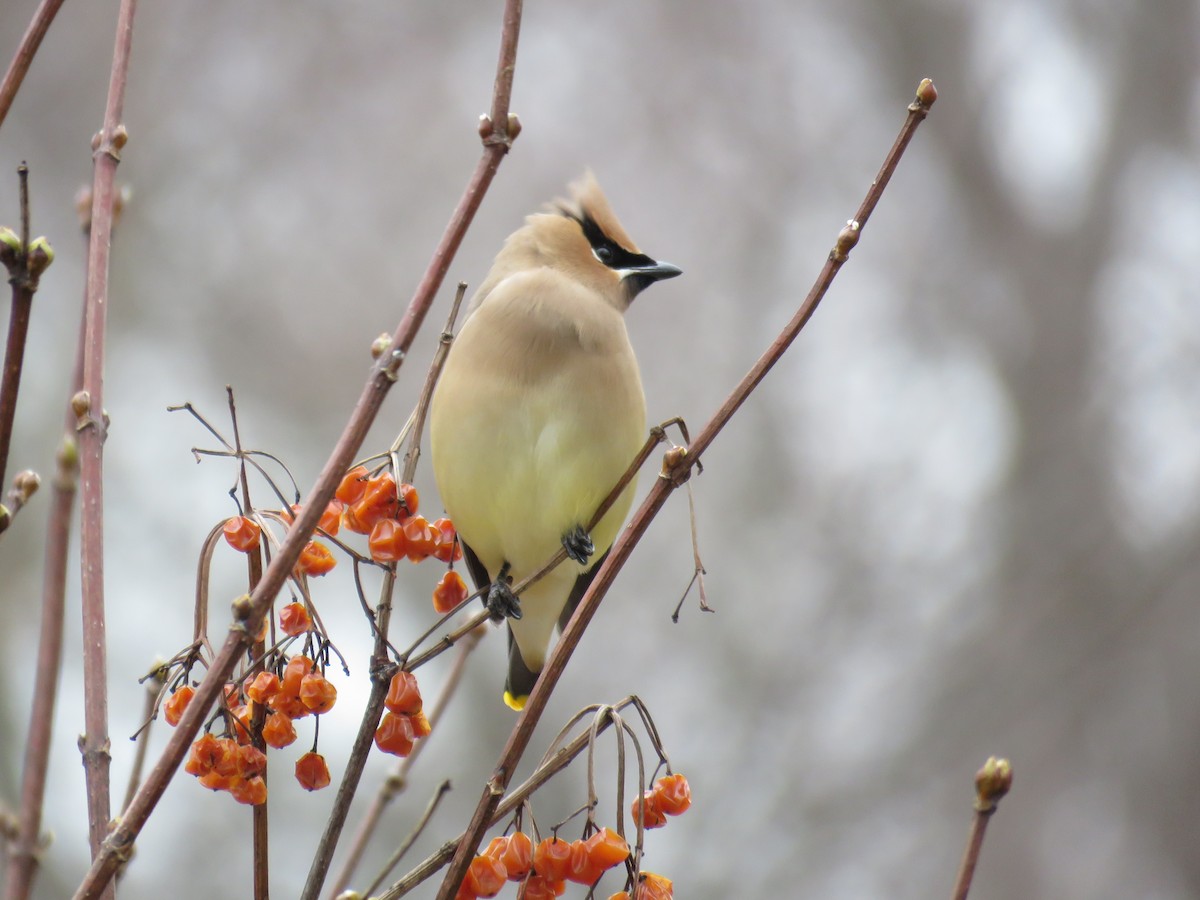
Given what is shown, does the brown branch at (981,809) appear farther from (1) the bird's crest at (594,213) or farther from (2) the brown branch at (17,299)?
(1) the bird's crest at (594,213)

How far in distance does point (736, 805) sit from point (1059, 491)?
2.34 meters

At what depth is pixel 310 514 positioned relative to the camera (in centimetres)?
122

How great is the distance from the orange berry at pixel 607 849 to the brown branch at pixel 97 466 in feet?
1.83

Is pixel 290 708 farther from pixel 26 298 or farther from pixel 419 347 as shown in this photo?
pixel 419 347

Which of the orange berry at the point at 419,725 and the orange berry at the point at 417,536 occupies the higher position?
the orange berry at the point at 417,536

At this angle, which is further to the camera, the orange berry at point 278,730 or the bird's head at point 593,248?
the bird's head at point 593,248

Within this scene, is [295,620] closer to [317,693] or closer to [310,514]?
[317,693]

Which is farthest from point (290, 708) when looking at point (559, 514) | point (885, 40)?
point (885, 40)

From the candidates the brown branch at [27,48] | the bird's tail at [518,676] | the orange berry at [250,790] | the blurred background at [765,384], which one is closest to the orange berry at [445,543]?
the orange berry at [250,790]

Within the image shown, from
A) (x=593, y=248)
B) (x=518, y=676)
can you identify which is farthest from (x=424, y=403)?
(x=593, y=248)

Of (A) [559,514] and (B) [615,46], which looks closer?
(A) [559,514]

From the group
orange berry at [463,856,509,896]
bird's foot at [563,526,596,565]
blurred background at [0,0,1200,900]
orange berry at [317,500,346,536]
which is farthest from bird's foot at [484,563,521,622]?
blurred background at [0,0,1200,900]

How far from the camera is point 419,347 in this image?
7000 mm

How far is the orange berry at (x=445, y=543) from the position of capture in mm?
1969
